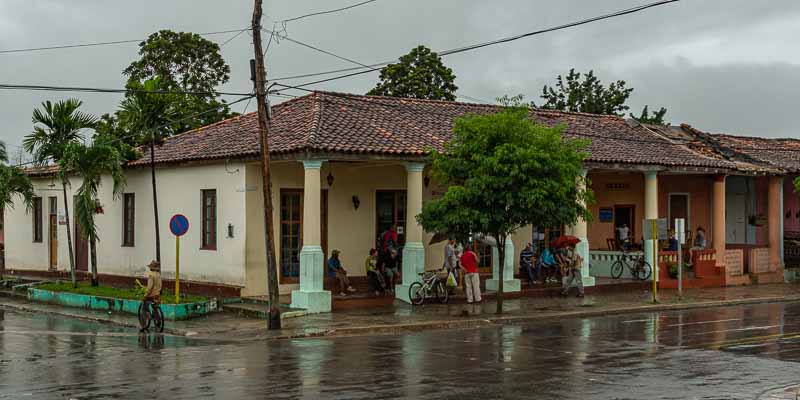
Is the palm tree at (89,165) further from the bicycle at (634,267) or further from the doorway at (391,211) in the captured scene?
the bicycle at (634,267)

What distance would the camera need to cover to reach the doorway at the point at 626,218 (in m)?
34.2

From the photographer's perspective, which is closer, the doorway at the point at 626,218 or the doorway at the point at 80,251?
the doorway at the point at 80,251

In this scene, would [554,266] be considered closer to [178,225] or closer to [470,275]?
[470,275]

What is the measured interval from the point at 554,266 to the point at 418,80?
75.4 feet

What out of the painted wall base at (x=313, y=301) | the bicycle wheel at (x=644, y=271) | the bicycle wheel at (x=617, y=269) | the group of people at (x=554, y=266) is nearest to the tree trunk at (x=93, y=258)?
the painted wall base at (x=313, y=301)

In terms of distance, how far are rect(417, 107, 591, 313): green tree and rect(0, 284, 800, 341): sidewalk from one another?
6.93 feet

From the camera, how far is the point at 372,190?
2661 centimetres

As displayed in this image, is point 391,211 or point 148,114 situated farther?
point 391,211

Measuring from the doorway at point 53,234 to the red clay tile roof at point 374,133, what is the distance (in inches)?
251


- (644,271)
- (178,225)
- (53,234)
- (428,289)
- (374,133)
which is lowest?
(428,289)

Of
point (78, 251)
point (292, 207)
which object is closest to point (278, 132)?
point (292, 207)

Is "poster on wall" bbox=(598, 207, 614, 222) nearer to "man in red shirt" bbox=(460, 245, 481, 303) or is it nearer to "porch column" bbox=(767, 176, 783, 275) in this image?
"porch column" bbox=(767, 176, 783, 275)

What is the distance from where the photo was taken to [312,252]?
22203mm

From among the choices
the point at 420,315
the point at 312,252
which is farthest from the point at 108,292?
the point at 420,315
